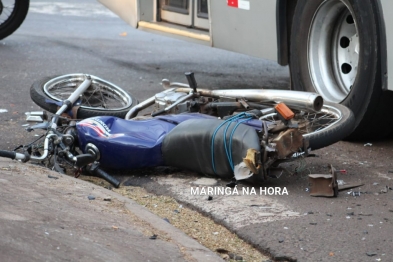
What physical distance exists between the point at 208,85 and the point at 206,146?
138 inches

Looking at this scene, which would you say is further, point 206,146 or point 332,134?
point 332,134

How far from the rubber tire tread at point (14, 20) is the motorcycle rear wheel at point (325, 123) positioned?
579 cm

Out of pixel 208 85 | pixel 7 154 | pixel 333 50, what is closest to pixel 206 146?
pixel 7 154

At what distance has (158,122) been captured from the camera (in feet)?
17.5

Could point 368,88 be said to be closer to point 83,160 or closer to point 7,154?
point 83,160

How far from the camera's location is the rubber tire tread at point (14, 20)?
10188 mm

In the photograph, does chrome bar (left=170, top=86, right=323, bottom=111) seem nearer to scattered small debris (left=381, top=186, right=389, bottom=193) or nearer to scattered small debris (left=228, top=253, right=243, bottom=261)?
scattered small debris (left=381, top=186, right=389, bottom=193)

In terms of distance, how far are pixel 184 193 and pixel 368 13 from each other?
1.83 metres

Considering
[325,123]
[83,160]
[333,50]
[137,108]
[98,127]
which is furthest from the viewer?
[333,50]

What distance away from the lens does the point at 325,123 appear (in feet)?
17.5

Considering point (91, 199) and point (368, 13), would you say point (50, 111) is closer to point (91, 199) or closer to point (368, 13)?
point (91, 199)

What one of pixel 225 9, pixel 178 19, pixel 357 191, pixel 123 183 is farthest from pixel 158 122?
pixel 178 19

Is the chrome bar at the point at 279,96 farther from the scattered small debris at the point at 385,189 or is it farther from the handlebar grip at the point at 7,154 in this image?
the handlebar grip at the point at 7,154

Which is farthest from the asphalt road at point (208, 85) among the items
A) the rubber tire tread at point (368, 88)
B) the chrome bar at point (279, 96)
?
the chrome bar at point (279, 96)
